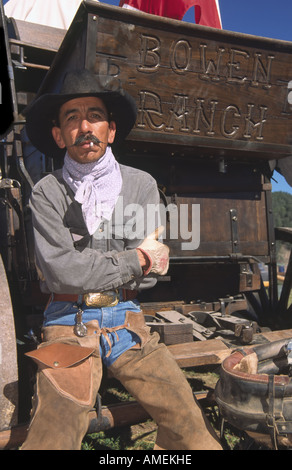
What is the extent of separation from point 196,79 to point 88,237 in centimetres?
151

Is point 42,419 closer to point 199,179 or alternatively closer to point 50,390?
point 50,390

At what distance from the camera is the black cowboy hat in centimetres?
232

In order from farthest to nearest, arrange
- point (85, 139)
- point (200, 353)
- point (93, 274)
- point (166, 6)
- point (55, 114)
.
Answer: point (166, 6) → point (200, 353) → point (55, 114) → point (85, 139) → point (93, 274)

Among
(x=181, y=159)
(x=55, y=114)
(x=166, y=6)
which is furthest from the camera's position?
(x=166, y=6)

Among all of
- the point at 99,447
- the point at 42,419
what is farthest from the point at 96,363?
the point at 99,447

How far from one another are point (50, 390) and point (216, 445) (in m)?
0.85

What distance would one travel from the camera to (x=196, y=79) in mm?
2928

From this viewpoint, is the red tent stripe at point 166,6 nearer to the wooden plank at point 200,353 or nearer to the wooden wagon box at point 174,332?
the wooden wagon box at point 174,332

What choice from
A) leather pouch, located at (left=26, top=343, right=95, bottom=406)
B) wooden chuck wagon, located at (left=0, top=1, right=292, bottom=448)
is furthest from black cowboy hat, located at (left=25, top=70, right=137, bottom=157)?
leather pouch, located at (left=26, top=343, right=95, bottom=406)

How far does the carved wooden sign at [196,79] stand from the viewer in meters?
2.64

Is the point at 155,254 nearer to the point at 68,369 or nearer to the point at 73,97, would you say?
the point at 68,369

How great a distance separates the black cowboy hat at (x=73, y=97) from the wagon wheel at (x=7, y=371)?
3.70 ft

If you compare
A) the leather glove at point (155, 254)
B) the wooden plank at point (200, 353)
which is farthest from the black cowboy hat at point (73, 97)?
the wooden plank at point (200, 353)

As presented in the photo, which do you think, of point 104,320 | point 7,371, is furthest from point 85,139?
point 7,371
